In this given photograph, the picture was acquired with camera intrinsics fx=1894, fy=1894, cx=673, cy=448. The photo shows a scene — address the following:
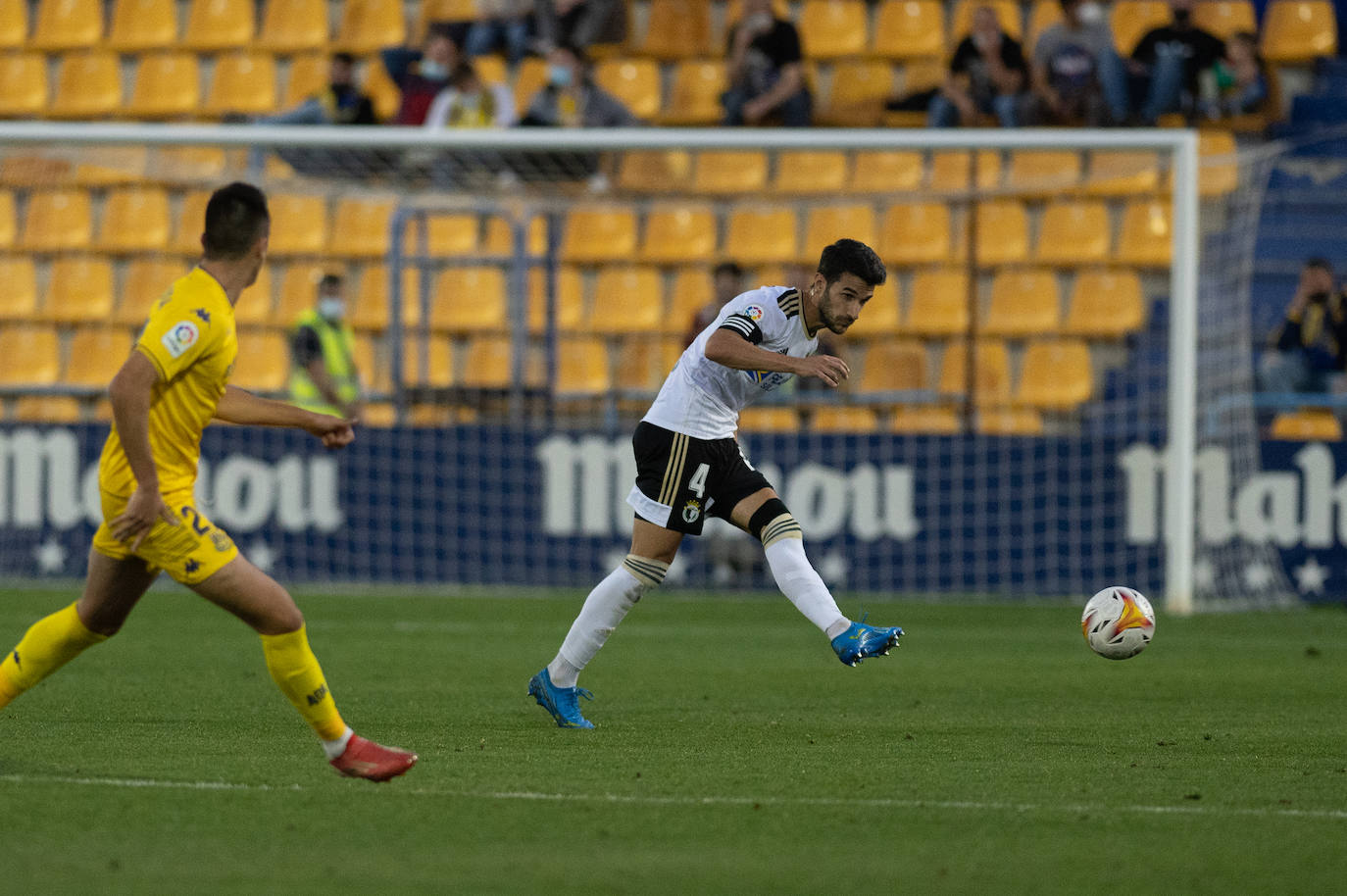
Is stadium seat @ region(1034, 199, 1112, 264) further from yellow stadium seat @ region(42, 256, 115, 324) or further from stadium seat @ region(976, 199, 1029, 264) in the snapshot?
yellow stadium seat @ region(42, 256, 115, 324)

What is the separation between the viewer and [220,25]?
720 inches

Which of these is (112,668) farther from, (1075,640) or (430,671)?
(1075,640)

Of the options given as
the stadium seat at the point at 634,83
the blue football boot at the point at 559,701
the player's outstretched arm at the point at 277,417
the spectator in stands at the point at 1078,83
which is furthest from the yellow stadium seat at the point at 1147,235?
the player's outstretched arm at the point at 277,417

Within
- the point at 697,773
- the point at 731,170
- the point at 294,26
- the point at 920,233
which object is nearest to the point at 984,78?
the point at 920,233

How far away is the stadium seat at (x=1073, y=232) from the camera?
49.1ft

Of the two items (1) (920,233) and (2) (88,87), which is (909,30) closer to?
(1) (920,233)

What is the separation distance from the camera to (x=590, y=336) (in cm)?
1501

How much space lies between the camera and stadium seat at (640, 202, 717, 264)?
1562cm

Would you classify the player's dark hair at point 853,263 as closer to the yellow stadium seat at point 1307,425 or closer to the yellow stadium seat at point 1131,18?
the yellow stadium seat at point 1307,425

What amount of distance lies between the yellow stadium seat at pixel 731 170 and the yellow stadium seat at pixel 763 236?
0.55 m

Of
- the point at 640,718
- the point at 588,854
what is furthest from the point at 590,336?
the point at 588,854

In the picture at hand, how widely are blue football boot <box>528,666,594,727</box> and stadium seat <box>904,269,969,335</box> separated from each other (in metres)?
7.99

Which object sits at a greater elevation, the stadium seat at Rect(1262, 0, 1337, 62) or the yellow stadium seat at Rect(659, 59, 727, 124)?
the stadium seat at Rect(1262, 0, 1337, 62)

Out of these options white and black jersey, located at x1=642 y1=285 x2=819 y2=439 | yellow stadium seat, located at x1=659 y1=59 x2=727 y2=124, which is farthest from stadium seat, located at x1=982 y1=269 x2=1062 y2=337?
white and black jersey, located at x1=642 y1=285 x2=819 y2=439
